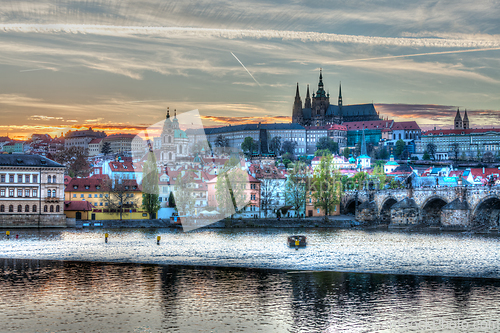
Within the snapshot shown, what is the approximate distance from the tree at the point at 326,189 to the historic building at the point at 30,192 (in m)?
24.2

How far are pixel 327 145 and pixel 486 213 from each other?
126247 millimetres

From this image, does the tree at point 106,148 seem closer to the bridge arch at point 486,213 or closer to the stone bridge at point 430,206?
the stone bridge at point 430,206

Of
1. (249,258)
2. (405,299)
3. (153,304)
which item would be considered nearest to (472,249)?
(249,258)

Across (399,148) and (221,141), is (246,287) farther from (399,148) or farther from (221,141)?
(221,141)

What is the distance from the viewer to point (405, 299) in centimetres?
2053

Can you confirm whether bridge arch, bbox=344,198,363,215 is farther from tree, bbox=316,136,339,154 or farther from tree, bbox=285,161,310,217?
tree, bbox=316,136,339,154

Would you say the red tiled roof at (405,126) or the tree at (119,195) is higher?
the red tiled roof at (405,126)

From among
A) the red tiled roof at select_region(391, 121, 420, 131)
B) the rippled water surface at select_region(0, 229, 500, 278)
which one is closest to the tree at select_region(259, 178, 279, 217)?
the rippled water surface at select_region(0, 229, 500, 278)

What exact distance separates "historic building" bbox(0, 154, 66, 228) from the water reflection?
22.6 meters

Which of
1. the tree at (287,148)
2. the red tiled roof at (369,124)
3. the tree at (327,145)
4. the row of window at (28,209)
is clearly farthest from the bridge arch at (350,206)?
the red tiled roof at (369,124)

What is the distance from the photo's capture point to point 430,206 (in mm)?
55500

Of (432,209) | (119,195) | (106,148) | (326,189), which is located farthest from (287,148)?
(119,195)

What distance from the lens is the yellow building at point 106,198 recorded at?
53.9m

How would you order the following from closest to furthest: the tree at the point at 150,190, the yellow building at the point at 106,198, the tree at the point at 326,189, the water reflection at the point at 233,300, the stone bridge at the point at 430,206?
the water reflection at the point at 233,300 → the stone bridge at the point at 430,206 → the yellow building at the point at 106,198 → the tree at the point at 150,190 → the tree at the point at 326,189
